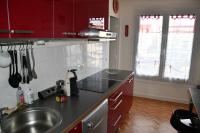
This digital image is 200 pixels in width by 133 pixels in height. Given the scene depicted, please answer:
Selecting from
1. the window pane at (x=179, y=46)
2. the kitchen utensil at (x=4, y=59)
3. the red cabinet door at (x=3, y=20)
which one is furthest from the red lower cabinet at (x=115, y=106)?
the window pane at (x=179, y=46)

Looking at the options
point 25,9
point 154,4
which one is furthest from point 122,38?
point 25,9

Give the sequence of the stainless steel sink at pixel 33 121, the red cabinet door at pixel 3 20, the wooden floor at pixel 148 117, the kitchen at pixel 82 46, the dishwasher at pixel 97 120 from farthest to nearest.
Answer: the wooden floor at pixel 148 117, the dishwasher at pixel 97 120, the stainless steel sink at pixel 33 121, the kitchen at pixel 82 46, the red cabinet door at pixel 3 20

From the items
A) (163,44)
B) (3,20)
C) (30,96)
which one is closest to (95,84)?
(30,96)

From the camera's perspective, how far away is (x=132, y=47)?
14.1 feet

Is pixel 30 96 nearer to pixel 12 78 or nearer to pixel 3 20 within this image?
pixel 12 78

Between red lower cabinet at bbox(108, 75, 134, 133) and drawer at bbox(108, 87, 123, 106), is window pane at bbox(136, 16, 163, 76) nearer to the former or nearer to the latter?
red lower cabinet at bbox(108, 75, 134, 133)

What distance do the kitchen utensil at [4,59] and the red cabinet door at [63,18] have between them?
0.46 metres

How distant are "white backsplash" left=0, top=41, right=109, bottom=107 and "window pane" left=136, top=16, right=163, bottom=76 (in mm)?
1578

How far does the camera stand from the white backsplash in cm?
154

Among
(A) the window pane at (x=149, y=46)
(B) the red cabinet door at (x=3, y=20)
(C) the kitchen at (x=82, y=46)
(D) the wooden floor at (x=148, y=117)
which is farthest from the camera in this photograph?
(A) the window pane at (x=149, y=46)

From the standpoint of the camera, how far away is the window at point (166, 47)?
12.4 ft

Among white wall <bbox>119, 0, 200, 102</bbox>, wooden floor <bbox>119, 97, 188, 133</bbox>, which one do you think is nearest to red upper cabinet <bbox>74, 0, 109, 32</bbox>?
wooden floor <bbox>119, 97, 188, 133</bbox>

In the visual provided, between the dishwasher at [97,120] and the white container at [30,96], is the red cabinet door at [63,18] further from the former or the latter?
the dishwasher at [97,120]

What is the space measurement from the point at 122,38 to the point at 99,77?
180 cm
